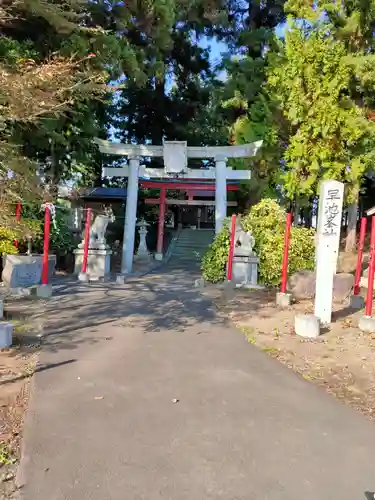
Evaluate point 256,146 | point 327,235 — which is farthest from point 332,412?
point 256,146

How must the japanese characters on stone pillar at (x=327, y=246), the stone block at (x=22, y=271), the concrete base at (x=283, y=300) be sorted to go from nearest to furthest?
1. the japanese characters on stone pillar at (x=327, y=246)
2. the concrete base at (x=283, y=300)
3. the stone block at (x=22, y=271)

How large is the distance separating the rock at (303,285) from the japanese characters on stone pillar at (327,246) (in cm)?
270

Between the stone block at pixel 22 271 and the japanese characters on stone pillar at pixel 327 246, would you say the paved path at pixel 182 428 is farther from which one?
the stone block at pixel 22 271

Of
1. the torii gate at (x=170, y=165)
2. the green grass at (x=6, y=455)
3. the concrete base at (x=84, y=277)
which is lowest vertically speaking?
the green grass at (x=6, y=455)

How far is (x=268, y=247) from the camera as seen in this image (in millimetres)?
10633

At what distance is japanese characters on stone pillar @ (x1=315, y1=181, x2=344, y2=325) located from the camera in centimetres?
648

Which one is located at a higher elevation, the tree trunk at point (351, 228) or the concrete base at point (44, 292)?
the tree trunk at point (351, 228)

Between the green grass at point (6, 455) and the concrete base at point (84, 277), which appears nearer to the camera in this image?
the green grass at point (6, 455)

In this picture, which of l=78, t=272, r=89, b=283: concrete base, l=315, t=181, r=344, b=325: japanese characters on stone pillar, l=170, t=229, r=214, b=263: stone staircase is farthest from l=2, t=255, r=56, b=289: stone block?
l=170, t=229, r=214, b=263: stone staircase

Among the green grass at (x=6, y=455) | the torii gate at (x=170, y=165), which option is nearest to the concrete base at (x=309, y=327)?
the green grass at (x=6, y=455)

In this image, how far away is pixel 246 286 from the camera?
403 inches

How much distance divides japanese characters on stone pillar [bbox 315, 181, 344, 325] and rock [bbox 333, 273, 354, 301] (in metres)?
2.50

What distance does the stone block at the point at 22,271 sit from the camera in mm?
8672

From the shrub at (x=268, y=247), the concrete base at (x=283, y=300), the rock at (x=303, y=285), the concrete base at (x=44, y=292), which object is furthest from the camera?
the shrub at (x=268, y=247)
